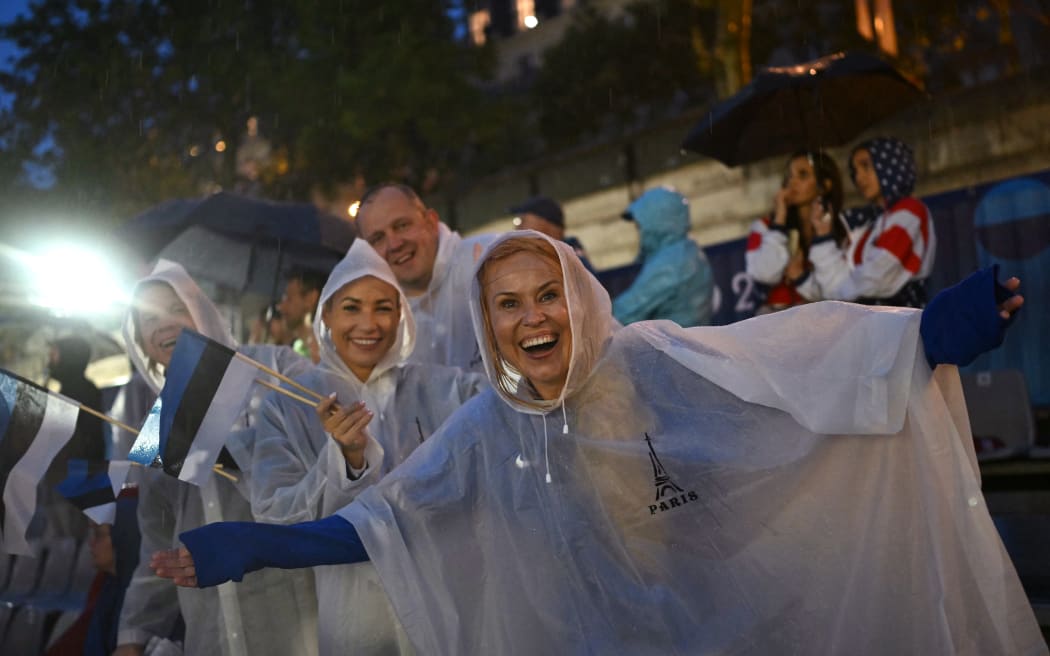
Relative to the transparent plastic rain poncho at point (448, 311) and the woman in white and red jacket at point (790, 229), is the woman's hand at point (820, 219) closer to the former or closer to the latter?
the woman in white and red jacket at point (790, 229)

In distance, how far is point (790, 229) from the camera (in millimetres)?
6648

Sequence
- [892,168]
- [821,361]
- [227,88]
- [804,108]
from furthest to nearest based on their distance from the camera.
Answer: [227,88] < [804,108] < [892,168] < [821,361]

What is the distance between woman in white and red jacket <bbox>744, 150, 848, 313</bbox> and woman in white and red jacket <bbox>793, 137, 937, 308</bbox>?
16cm

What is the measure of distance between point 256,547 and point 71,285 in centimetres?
912

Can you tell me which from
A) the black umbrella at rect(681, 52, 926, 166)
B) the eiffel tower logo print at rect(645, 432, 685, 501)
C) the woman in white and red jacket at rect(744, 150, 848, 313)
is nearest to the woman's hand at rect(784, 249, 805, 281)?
the woman in white and red jacket at rect(744, 150, 848, 313)

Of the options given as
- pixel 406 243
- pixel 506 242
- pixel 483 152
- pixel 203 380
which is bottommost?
pixel 203 380

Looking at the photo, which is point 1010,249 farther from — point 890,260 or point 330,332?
point 330,332

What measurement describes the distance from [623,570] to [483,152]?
22.9 m

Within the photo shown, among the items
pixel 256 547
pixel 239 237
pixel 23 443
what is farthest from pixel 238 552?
pixel 239 237

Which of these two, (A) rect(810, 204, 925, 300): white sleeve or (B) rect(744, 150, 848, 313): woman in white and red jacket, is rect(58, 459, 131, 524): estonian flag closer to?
(A) rect(810, 204, 925, 300): white sleeve

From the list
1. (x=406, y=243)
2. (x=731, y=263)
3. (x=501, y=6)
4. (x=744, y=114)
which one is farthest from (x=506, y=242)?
(x=501, y=6)

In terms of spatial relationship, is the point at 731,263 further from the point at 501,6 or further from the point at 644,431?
the point at 501,6

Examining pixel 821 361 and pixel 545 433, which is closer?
pixel 821 361

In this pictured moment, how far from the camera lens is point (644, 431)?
11.4 ft
